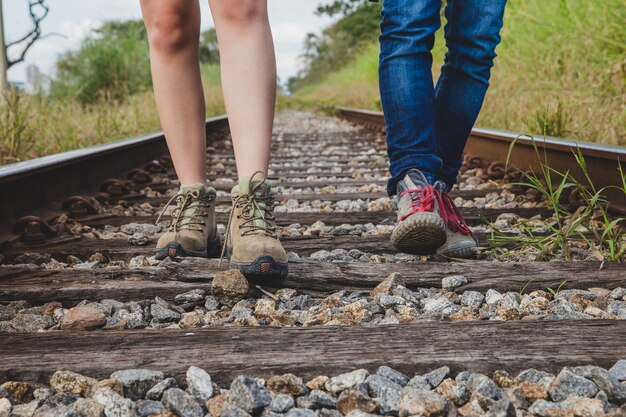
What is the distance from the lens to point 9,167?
2.93m

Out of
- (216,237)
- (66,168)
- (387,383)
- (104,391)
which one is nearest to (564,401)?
(387,383)

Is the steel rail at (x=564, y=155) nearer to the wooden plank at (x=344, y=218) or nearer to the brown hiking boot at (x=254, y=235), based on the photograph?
the wooden plank at (x=344, y=218)

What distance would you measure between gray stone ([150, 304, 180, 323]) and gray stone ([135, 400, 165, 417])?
0.54 m

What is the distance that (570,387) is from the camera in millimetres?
1344

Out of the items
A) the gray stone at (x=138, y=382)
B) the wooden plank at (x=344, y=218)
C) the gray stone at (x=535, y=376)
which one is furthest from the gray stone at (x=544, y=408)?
the wooden plank at (x=344, y=218)

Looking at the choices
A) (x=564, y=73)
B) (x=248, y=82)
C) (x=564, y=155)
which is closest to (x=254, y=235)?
(x=248, y=82)

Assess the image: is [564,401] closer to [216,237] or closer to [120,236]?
[216,237]

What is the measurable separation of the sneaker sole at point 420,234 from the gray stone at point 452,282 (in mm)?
269

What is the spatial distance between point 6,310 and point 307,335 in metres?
0.87

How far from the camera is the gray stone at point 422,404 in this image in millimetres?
1271

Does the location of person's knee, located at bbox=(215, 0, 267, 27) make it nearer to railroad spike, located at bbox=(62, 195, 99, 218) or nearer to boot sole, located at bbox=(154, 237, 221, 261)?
boot sole, located at bbox=(154, 237, 221, 261)

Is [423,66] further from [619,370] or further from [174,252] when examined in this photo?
Result: [619,370]

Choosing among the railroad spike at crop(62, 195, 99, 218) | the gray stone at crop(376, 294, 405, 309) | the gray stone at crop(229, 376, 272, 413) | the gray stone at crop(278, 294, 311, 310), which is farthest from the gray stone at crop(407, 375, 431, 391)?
the railroad spike at crop(62, 195, 99, 218)

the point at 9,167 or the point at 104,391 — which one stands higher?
the point at 9,167
